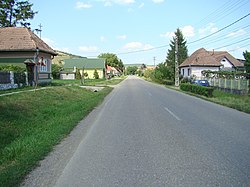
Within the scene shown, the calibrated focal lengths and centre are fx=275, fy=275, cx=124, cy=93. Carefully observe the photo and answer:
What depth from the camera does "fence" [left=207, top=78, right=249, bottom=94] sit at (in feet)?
84.5

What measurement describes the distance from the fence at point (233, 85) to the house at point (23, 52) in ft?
62.3

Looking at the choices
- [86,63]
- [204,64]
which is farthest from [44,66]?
[86,63]

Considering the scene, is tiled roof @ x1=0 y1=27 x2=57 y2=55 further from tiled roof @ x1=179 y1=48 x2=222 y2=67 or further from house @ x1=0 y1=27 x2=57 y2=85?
tiled roof @ x1=179 y1=48 x2=222 y2=67

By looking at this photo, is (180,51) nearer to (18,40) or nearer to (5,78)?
(18,40)

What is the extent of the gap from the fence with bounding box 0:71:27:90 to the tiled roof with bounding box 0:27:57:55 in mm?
4047

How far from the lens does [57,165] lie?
17.7 feet

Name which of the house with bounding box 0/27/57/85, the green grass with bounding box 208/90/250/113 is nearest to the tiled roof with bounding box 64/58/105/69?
the house with bounding box 0/27/57/85

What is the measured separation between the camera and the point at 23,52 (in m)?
26.0

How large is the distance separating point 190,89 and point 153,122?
2101 centimetres

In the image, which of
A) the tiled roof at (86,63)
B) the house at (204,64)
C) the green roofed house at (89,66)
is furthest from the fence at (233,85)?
the tiled roof at (86,63)

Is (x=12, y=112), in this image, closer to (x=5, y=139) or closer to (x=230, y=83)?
(x=5, y=139)

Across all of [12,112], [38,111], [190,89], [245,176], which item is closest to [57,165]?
[245,176]

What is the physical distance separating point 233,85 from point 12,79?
21.1 metres

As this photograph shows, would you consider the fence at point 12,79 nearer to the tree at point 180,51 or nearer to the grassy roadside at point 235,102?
the grassy roadside at point 235,102
